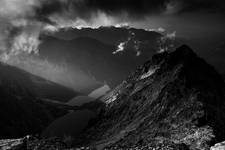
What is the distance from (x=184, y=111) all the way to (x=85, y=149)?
490 ft

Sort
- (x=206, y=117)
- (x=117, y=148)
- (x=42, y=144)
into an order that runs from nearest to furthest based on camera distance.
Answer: (x=117, y=148), (x=42, y=144), (x=206, y=117)

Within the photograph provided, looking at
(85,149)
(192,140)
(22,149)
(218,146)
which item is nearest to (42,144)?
(22,149)

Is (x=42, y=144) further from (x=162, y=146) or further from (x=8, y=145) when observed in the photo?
(x=162, y=146)

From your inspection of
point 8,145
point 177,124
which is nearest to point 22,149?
point 8,145

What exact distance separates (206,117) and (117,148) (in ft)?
409

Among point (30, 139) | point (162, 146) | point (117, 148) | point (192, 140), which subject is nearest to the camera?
point (162, 146)

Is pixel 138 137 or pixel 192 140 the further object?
pixel 138 137

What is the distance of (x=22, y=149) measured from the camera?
212 feet

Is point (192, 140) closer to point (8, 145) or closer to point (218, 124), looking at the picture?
point (218, 124)

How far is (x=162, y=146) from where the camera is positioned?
49062mm

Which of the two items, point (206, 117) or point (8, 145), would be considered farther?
point (206, 117)

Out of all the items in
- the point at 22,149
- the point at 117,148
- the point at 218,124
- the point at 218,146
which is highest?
the point at 218,124

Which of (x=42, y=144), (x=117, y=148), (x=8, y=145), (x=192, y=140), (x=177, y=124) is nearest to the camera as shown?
(x=117, y=148)

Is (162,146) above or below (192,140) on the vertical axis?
below
